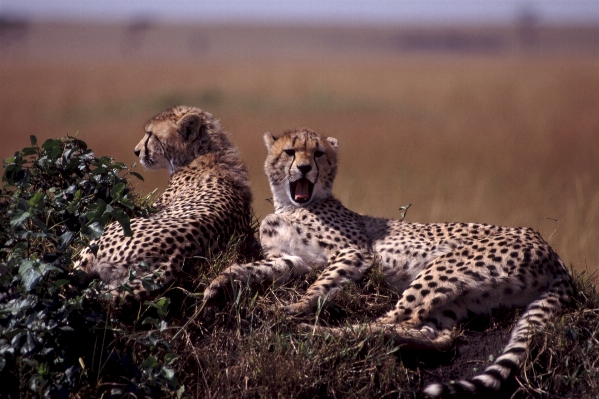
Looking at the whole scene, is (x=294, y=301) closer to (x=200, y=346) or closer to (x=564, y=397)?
(x=200, y=346)

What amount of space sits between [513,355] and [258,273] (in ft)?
3.50

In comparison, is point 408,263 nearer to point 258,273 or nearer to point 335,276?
A: point 335,276

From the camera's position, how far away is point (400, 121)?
19297mm

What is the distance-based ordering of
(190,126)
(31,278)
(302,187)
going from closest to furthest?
(31,278), (302,187), (190,126)

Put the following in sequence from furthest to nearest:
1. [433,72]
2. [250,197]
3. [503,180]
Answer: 1. [433,72]
2. [503,180]
3. [250,197]

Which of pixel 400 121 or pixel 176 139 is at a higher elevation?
pixel 176 139

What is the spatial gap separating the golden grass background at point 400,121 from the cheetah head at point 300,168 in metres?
1.08

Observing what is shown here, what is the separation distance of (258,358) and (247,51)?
52.5 metres

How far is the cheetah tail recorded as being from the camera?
2418mm

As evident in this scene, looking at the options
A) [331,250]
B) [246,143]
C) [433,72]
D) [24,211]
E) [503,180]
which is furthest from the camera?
[433,72]

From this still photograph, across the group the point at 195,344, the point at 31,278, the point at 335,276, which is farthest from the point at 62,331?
the point at 335,276

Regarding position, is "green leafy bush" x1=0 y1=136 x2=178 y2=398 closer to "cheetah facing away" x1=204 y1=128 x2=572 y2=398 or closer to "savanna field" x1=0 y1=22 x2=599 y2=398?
"savanna field" x1=0 y1=22 x2=599 y2=398

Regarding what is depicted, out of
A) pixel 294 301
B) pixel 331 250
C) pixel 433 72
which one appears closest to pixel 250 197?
pixel 331 250

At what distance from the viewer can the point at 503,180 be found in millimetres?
12336
